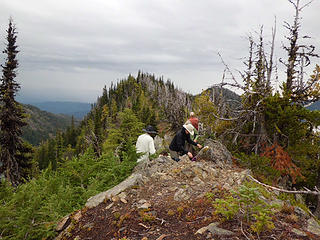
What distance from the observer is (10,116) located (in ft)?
57.5

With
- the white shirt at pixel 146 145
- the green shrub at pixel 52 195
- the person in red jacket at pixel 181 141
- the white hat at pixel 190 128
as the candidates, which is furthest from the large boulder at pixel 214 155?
the green shrub at pixel 52 195

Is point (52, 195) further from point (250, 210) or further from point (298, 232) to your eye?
point (298, 232)

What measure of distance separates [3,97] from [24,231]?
16708 mm

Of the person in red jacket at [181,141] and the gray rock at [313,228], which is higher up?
the person in red jacket at [181,141]

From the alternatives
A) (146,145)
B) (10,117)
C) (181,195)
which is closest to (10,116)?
(10,117)

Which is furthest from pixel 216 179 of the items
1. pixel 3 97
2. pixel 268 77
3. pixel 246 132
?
pixel 3 97

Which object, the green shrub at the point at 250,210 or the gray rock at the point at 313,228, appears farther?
the gray rock at the point at 313,228

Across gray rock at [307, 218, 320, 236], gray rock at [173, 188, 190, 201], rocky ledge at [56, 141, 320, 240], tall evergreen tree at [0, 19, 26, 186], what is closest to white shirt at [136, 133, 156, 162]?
rocky ledge at [56, 141, 320, 240]

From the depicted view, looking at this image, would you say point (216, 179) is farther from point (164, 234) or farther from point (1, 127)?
point (1, 127)

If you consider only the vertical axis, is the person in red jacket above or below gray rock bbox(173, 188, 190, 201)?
above

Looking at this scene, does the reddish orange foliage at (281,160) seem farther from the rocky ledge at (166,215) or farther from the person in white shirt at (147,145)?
the person in white shirt at (147,145)

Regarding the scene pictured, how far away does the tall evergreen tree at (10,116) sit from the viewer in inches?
691

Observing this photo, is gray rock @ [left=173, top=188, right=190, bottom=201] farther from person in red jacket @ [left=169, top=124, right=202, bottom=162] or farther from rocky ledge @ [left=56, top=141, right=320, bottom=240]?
person in red jacket @ [left=169, top=124, right=202, bottom=162]

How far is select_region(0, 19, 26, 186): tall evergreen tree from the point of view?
17.6 meters
